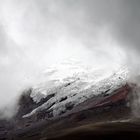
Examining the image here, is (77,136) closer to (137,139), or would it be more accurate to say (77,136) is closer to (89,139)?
(89,139)

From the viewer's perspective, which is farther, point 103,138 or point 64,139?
point 64,139

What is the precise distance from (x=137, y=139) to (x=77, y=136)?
18.9 m

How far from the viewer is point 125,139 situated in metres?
87.4

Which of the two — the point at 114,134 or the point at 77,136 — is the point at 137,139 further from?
the point at 77,136

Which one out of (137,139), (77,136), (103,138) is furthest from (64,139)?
(137,139)

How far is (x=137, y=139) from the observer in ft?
289

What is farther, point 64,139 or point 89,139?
point 64,139

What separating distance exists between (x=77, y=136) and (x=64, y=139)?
4.18 metres

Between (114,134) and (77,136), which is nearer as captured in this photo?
(114,134)

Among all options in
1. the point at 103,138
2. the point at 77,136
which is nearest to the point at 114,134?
the point at 103,138

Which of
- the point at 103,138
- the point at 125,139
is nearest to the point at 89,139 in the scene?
the point at 103,138

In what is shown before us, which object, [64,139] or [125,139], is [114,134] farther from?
[64,139]

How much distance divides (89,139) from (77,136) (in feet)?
30.1

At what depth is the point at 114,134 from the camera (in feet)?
303
